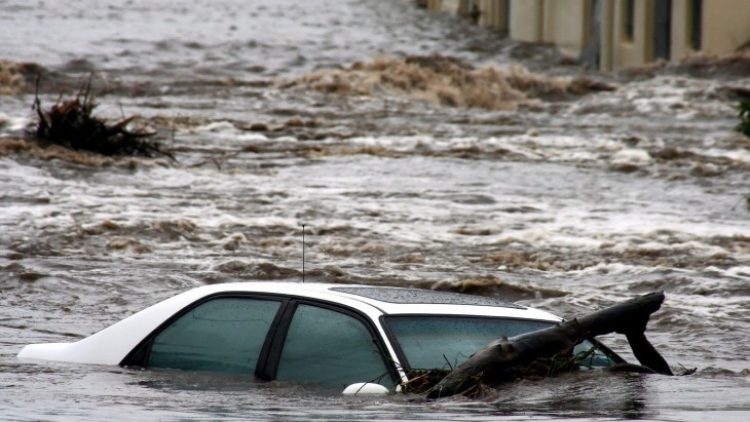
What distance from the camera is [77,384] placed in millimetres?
7672

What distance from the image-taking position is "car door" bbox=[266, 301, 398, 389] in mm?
6953

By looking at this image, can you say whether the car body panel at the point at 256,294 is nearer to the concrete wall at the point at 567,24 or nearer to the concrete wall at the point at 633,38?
the concrete wall at the point at 633,38

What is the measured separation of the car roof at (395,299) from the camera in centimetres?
714

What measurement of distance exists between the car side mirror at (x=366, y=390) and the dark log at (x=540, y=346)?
0.20 m

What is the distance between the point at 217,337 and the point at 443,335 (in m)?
1.05

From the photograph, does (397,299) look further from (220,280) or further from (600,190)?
(600,190)

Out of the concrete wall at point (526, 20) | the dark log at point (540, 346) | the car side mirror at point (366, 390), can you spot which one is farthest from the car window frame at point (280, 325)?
the concrete wall at point (526, 20)

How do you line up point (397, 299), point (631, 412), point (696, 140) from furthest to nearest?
point (696, 140) < point (397, 299) < point (631, 412)

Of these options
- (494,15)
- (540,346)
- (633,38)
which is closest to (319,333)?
(540,346)

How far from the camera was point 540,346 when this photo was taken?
704cm

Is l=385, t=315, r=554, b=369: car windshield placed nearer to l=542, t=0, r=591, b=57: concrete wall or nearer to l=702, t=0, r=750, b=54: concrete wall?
l=702, t=0, r=750, b=54: concrete wall

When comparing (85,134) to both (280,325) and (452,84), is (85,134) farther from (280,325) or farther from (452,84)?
(280,325)

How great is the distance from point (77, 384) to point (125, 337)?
0.31 m

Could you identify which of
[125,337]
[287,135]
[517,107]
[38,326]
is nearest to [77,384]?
[125,337]
